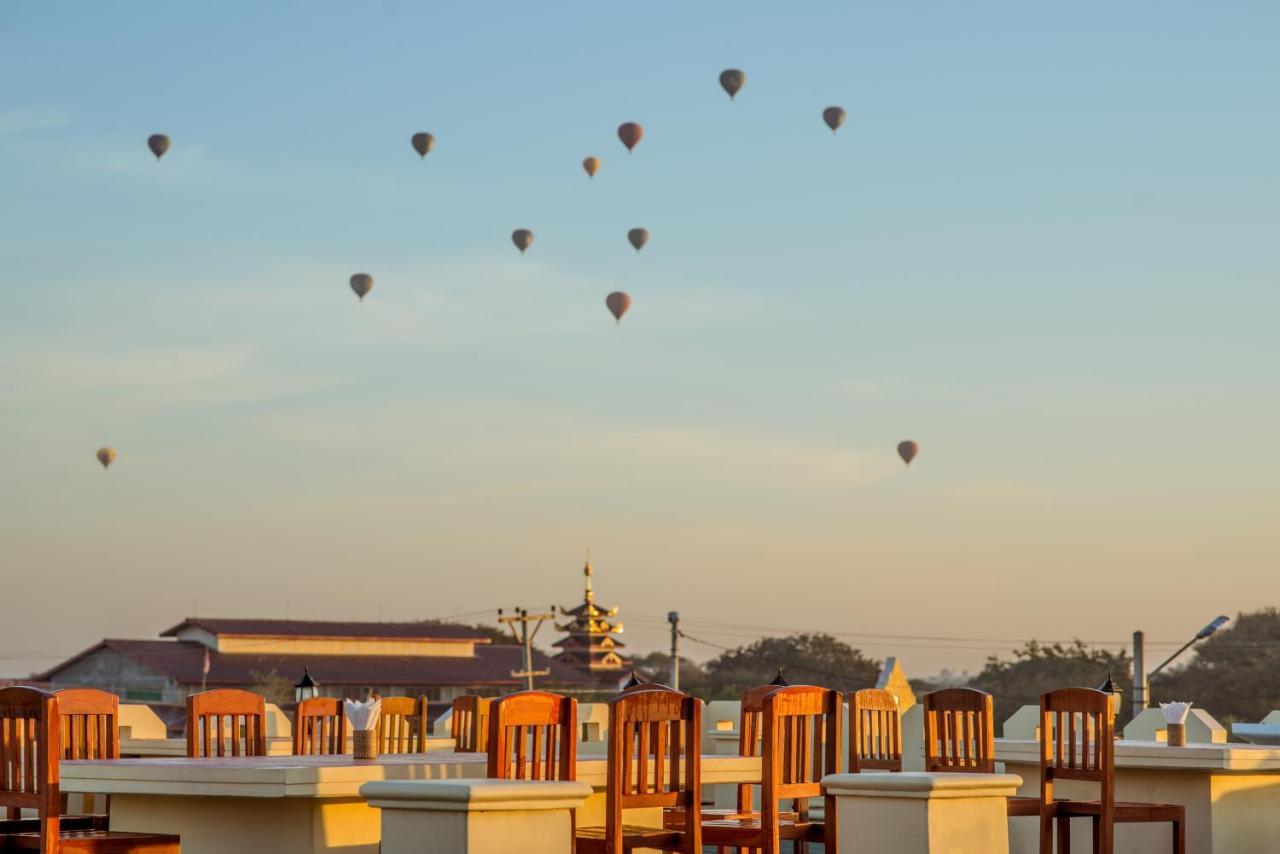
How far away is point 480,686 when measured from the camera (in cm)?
5791

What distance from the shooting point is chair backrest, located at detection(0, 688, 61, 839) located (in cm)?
530

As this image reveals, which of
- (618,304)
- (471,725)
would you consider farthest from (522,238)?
(471,725)

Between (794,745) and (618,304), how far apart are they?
97.9 ft

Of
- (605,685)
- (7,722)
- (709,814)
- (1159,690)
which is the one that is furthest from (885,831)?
(605,685)

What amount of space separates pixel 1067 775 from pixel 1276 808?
6.26 ft

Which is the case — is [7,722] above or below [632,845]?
above

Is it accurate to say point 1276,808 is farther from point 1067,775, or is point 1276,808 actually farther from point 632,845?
point 632,845

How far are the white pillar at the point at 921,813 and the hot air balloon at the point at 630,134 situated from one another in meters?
31.0

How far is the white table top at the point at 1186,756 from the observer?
26.7ft

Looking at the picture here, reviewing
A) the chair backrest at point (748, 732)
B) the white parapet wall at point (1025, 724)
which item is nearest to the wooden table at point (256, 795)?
the chair backrest at point (748, 732)

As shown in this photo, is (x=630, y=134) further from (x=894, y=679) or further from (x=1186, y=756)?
(x=1186, y=756)

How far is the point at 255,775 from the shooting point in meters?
5.41

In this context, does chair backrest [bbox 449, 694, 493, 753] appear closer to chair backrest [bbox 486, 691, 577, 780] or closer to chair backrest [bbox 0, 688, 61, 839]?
chair backrest [bbox 486, 691, 577, 780]

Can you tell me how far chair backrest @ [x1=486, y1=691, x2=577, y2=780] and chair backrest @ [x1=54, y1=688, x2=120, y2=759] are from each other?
197 centimetres
